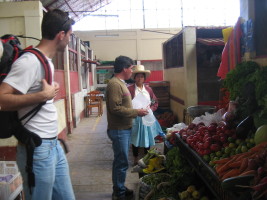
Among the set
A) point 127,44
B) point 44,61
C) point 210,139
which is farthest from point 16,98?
point 127,44

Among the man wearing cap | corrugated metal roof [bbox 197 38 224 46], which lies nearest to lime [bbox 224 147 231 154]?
the man wearing cap

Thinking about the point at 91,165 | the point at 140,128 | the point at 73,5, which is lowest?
the point at 91,165

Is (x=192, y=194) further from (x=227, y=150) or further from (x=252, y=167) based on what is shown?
(x=252, y=167)

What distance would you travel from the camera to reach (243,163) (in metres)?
2.18

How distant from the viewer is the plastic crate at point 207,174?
2.20m

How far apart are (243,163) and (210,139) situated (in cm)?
81

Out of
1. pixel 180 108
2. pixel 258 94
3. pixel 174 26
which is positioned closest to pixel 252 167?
pixel 258 94

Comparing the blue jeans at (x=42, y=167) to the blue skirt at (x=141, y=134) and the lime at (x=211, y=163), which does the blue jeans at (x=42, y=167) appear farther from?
the blue skirt at (x=141, y=134)

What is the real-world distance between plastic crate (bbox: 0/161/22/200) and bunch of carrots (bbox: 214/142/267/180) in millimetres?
2007

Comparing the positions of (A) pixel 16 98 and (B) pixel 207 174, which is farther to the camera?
(B) pixel 207 174

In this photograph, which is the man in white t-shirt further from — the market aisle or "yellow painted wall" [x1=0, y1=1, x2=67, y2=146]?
"yellow painted wall" [x1=0, y1=1, x2=67, y2=146]

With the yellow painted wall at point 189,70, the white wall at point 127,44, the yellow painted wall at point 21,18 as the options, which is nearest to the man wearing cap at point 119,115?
the yellow painted wall at point 21,18

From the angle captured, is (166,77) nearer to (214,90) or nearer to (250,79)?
(214,90)

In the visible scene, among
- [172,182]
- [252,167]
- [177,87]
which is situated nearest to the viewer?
[252,167]
